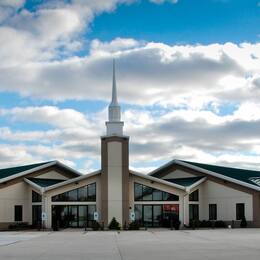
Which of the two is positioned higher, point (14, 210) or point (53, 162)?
point (53, 162)

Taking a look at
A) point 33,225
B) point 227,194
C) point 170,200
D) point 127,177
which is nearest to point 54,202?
point 33,225

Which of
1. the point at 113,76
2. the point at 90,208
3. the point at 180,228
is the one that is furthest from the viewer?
the point at 113,76

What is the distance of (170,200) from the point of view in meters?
53.6

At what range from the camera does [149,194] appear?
54406mm

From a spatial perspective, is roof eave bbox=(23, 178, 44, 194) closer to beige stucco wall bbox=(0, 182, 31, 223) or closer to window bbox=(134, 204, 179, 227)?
beige stucco wall bbox=(0, 182, 31, 223)

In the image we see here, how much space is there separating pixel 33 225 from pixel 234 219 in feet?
58.2

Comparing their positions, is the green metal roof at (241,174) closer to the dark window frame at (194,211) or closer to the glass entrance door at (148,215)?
the dark window frame at (194,211)

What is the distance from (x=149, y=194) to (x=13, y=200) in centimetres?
1232

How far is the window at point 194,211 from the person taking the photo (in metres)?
55.2

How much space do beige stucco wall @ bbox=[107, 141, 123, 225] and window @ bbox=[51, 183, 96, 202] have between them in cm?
186

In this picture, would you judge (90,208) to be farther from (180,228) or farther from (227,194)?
(227,194)

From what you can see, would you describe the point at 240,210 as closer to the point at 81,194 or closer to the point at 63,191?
the point at 81,194

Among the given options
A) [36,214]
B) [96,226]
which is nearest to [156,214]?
[96,226]

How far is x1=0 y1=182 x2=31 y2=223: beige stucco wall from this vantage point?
54.0 metres
